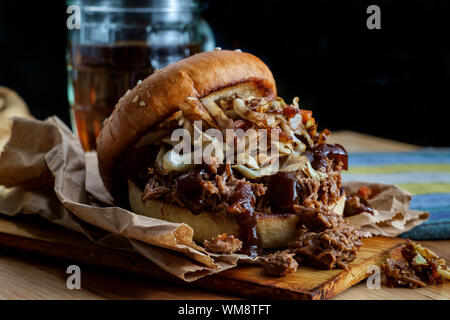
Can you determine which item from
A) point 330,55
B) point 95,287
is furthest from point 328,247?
point 330,55

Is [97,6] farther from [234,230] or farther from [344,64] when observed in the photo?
[344,64]

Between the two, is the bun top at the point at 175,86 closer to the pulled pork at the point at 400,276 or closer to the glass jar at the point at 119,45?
the pulled pork at the point at 400,276

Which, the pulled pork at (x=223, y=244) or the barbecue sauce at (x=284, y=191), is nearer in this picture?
the pulled pork at (x=223, y=244)

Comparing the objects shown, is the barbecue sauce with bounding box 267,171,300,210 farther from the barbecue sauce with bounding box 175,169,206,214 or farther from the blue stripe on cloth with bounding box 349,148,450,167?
the blue stripe on cloth with bounding box 349,148,450,167

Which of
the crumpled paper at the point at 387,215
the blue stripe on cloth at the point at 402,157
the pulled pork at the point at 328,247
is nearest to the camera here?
the pulled pork at the point at 328,247

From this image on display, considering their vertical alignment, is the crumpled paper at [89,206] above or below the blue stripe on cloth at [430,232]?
above

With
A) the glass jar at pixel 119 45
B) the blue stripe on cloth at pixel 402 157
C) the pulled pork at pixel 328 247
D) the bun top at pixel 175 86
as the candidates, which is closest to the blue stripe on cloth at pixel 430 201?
the blue stripe on cloth at pixel 402 157
